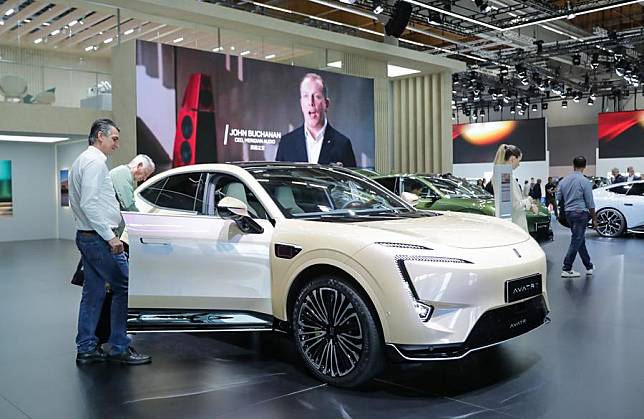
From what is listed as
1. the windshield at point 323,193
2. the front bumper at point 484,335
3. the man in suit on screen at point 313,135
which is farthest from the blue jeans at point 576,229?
the man in suit on screen at point 313,135

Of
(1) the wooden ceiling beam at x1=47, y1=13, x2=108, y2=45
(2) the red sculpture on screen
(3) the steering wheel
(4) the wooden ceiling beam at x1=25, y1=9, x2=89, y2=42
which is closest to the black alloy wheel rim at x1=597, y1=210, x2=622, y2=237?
(2) the red sculpture on screen

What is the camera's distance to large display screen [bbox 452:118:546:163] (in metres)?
28.7

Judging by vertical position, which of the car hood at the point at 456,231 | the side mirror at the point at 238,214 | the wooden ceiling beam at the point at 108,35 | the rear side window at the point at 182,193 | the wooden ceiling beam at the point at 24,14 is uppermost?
the wooden ceiling beam at the point at 24,14

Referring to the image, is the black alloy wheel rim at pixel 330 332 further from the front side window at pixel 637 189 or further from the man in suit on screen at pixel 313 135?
the man in suit on screen at pixel 313 135

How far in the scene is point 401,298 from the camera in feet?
10.5

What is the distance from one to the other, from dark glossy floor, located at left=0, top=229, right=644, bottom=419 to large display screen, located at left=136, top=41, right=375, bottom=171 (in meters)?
7.15

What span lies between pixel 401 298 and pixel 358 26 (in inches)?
653

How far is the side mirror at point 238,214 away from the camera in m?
3.76

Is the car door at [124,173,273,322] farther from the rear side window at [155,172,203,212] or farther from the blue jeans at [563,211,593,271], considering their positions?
the blue jeans at [563,211,593,271]

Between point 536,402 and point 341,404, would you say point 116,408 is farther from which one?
point 536,402

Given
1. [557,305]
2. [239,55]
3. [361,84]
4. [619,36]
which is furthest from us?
[619,36]

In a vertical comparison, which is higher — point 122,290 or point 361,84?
point 361,84

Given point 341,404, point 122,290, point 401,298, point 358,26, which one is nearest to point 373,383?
point 341,404

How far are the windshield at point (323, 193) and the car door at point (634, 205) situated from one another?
30.1 feet
